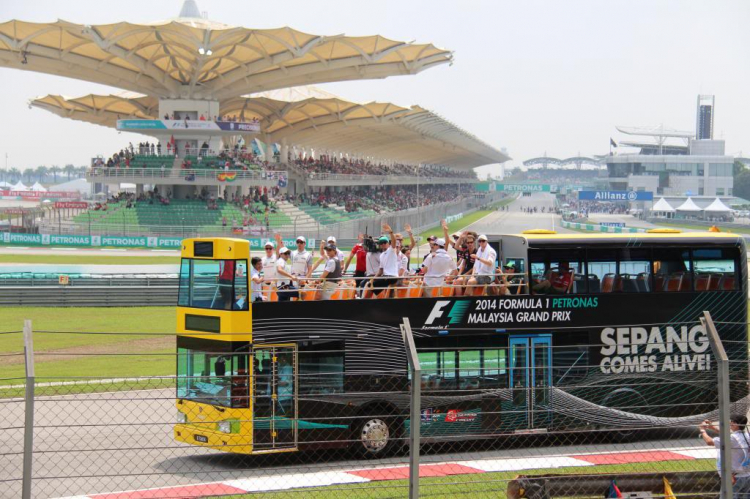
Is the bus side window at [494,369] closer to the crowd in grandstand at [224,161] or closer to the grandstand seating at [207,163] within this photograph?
the crowd in grandstand at [224,161]

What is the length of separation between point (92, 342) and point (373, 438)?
51.5 feet

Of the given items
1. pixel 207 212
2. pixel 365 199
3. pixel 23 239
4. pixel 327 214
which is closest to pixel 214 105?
pixel 207 212

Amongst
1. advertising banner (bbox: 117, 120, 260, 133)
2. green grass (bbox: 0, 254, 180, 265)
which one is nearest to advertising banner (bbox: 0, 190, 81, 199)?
advertising banner (bbox: 117, 120, 260, 133)

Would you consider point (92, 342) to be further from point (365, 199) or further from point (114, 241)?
point (365, 199)

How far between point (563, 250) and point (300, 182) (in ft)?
262

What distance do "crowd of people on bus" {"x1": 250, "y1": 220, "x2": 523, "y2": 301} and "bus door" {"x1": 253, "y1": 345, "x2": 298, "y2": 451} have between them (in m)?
0.84

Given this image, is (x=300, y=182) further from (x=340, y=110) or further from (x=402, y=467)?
(x=402, y=467)

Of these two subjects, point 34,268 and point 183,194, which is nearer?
point 34,268

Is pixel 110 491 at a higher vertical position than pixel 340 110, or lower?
lower

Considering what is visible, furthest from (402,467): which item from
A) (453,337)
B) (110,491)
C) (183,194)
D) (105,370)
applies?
(183,194)

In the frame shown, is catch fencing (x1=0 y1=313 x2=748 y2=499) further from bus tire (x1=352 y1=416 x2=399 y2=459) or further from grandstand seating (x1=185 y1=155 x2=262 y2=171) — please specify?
grandstand seating (x1=185 y1=155 x2=262 y2=171)

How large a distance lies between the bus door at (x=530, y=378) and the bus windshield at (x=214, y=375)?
4074 mm

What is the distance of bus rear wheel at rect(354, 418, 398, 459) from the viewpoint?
13.5 m

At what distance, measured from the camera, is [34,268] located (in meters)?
45.2
